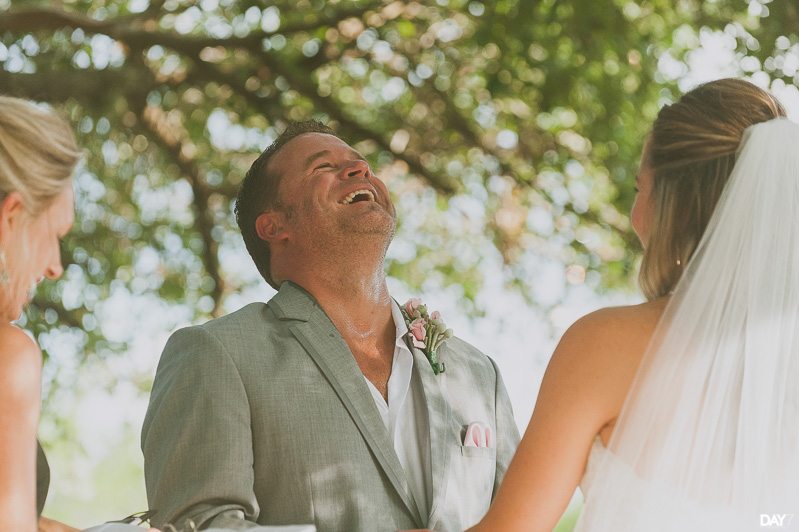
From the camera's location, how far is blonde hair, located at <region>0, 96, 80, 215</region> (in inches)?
95.4

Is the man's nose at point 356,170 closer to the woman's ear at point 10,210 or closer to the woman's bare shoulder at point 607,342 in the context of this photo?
the woman's bare shoulder at point 607,342

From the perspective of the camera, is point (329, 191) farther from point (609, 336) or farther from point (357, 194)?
point (609, 336)

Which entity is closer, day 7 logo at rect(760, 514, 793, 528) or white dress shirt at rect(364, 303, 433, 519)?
day 7 logo at rect(760, 514, 793, 528)

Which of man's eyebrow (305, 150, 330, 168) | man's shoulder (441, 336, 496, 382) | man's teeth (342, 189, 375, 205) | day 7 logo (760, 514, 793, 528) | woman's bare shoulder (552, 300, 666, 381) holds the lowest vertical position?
day 7 logo (760, 514, 793, 528)

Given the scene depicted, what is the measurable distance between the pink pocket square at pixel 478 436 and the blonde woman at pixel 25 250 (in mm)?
1485

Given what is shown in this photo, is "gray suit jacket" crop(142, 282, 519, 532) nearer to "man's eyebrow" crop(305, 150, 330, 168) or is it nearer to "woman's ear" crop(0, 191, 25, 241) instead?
"man's eyebrow" crop(305, 150, 330, 168)

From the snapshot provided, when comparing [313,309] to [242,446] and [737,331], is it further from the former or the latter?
[737,331]

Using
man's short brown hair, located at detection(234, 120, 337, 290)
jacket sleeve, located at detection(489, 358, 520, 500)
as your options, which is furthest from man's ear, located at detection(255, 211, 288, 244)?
jacket sleeve, located at detection(489, 358, 520, 500)

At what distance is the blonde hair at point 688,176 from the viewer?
2.79 m

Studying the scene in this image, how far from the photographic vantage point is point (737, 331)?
8.93 ft

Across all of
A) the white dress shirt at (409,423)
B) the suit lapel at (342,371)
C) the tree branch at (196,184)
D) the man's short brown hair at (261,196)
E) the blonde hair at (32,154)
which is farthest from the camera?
the tree branch at (196,184)

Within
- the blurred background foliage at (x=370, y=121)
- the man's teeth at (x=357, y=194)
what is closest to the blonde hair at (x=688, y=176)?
the man's teeth at (x=357, y=194)

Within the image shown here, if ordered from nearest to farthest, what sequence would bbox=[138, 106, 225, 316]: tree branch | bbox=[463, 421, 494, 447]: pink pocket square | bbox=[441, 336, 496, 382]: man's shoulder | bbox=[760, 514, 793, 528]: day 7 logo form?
bbox=[760, 514, 793, 528]: day 7 logo < bbox=[463, 421, 494, 447]: pink pocket square < bbox=[441, 336, 496, 382]: man's shoulder < bbox=[138, 106, 225, 316]: tree branch

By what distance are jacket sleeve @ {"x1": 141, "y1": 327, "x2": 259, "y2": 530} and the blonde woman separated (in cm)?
58
